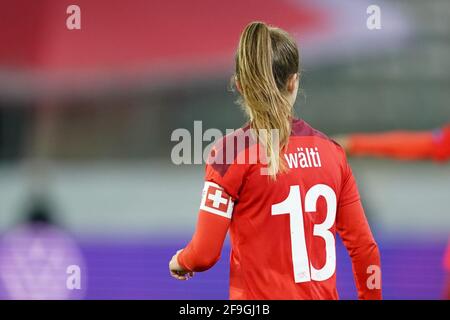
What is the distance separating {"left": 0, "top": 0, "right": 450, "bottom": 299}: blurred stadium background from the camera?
5.22m

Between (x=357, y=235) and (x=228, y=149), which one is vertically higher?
(x=228, y=149)

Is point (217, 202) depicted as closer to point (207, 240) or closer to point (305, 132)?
point (207, 240)

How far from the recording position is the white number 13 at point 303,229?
1341 mm

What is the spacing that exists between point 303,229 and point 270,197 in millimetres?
93

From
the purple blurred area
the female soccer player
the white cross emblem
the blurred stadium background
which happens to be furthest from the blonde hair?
the blurred stadium background

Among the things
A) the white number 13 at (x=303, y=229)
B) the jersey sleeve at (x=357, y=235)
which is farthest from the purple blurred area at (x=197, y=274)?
the white number 13 at (x=303, y=229)

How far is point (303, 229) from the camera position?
136 centimetres

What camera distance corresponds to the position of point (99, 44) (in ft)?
18.0

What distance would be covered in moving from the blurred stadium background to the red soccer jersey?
3.35 metres

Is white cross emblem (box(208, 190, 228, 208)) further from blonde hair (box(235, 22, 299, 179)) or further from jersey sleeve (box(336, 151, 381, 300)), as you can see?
jersey sleeve (box(336, 151, 381, 300))

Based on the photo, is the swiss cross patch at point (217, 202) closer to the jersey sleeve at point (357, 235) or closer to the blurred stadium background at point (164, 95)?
the jersey sleeve at point (357, 235)

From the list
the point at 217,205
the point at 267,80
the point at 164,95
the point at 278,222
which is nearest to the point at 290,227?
the point at 278,222

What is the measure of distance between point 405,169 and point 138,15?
2673mm

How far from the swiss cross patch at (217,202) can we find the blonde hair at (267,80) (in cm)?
10
